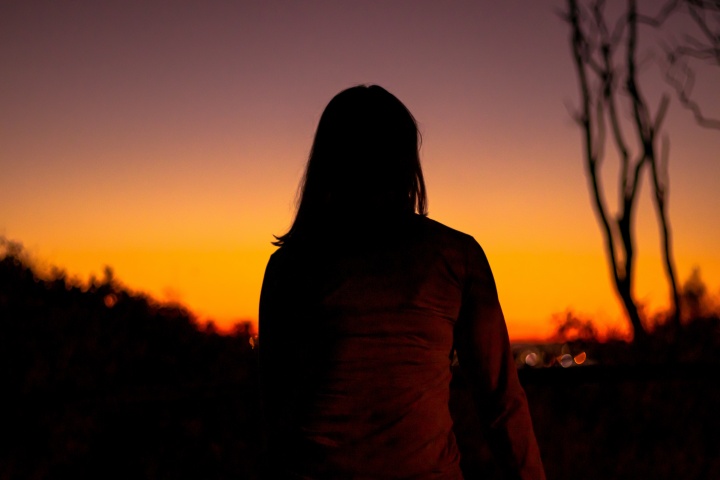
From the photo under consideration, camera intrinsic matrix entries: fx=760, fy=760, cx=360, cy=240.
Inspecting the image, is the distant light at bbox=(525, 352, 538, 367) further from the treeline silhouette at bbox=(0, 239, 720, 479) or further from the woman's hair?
the woman's hair

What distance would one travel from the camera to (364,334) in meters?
1.40

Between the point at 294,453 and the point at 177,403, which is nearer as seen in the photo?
the point at 294,453

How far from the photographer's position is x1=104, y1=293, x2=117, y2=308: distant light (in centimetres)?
822

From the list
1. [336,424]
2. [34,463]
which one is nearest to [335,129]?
[336,424]

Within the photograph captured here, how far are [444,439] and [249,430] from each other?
18.7 ft

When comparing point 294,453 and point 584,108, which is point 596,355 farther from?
point 294,453

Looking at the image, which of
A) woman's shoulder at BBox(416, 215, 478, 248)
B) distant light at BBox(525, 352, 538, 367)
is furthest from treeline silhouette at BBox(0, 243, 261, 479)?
distant light at BBox(525, 352, 538, 367)

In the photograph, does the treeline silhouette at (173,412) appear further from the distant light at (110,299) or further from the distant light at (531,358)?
the distant light at (531,358)

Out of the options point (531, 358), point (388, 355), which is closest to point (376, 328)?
point (388, 355)

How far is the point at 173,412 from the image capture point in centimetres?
681

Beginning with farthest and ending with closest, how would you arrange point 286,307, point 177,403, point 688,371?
point 688,371
point 177,403
point 286,307

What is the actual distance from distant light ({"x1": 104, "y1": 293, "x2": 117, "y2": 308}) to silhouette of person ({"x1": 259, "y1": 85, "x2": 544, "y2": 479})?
707cm

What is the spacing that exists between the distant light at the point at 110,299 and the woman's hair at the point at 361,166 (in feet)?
23.2

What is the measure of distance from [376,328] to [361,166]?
360 mm
